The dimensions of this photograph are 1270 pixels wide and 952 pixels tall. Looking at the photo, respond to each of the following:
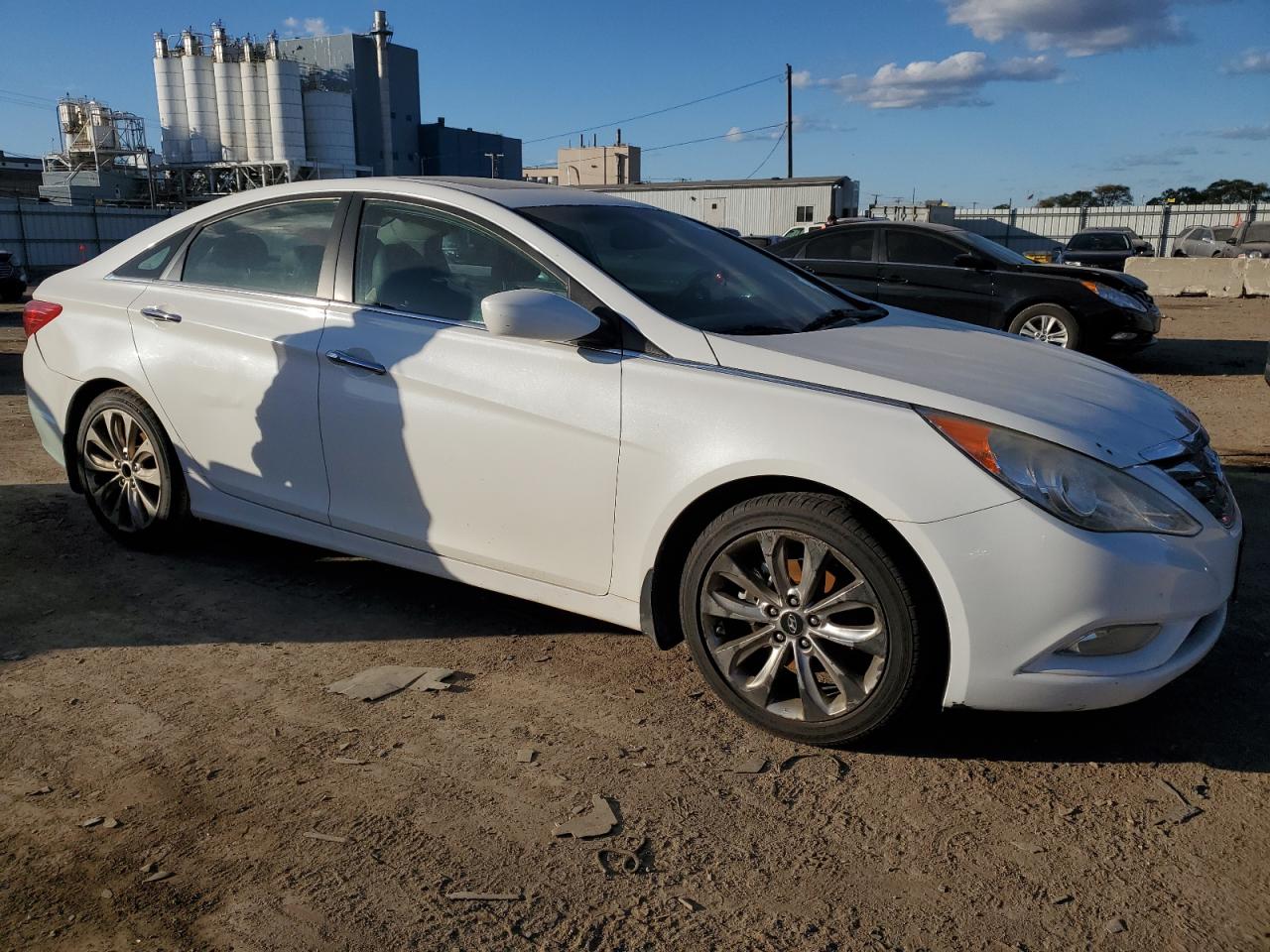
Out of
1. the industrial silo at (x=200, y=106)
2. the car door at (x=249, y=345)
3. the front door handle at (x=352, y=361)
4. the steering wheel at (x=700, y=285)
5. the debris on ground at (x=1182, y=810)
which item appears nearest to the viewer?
the debris on ground at (x=1182, y=810)

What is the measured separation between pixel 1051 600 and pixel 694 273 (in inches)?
70.3

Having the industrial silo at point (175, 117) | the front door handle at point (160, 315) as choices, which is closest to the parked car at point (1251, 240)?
the front door handle at point (160, 315)

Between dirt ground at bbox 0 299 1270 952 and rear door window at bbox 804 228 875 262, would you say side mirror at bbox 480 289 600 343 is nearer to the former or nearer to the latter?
dirt ground at bbox 0 299 1270 952

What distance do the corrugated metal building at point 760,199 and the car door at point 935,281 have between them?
3155 centimetres

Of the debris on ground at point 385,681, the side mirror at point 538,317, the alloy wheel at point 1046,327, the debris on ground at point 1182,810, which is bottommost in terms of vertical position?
the debris on ground at point 1182,810

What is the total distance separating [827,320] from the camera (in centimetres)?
386

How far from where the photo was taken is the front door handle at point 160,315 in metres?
4.32

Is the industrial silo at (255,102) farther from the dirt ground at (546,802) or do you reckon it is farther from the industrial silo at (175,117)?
the dirt ground at (546,802)

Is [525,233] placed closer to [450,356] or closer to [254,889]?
[450,356]

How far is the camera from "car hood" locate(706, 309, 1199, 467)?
286cm

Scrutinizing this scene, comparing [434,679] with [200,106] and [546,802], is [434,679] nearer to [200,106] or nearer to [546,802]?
[546,802]

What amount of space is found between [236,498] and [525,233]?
1.71 metres

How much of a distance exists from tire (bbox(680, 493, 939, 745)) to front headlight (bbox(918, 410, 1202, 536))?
14.6 inches

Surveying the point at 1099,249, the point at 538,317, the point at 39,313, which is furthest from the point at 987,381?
the point at 1099,249
